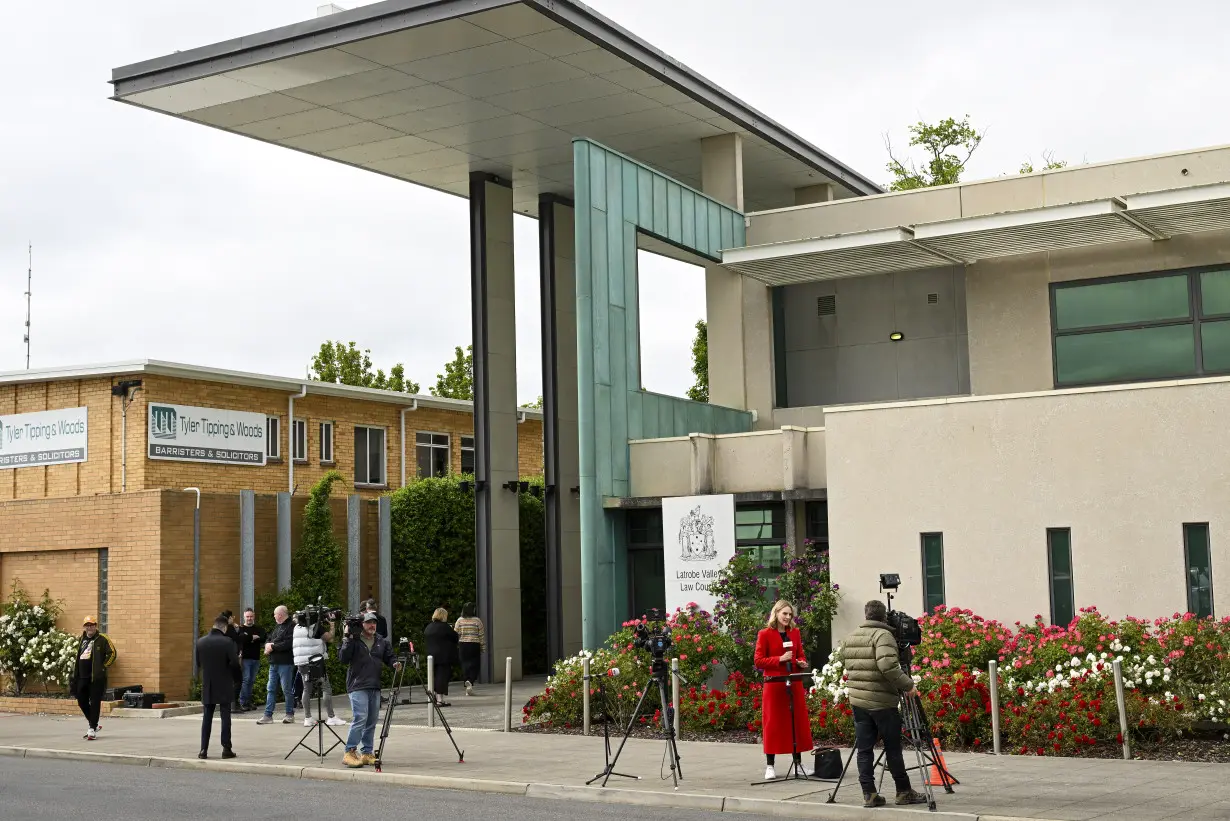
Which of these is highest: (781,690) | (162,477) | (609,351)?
(609,351)

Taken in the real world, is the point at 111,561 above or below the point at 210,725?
above

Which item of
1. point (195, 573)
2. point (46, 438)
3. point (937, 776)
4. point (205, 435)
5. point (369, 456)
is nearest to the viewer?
point (937, 776)

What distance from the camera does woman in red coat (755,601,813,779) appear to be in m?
13.8

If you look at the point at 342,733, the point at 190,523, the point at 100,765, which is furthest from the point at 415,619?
the point at 100,765

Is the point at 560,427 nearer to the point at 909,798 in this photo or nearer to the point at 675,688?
the point at 675,688

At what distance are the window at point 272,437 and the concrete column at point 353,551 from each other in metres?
4.19

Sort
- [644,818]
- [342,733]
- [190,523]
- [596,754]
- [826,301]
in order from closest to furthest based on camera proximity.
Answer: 1. [644,818]
2. [596,754]
3. [342,733]
4. [190,523]
5. [826,301]

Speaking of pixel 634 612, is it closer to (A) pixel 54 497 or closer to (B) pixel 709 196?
(B) pixel 709 196

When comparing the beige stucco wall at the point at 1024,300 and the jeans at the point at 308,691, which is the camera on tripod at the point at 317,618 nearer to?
the jeans at the point at 308,691

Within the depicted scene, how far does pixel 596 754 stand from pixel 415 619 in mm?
12746

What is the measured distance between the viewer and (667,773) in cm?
1444

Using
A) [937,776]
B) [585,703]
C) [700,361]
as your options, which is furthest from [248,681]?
[700,361]

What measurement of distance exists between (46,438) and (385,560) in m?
6.86

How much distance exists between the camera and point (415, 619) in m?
28.4
